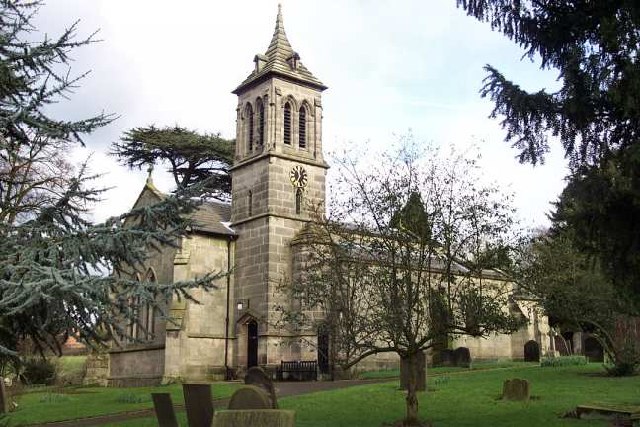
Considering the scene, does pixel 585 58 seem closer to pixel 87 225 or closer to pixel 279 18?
pixel 87 225

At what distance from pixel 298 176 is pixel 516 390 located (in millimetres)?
17959

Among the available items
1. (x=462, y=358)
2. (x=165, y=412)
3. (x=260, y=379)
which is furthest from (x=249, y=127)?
(x=165, y=412)

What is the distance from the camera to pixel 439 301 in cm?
1408

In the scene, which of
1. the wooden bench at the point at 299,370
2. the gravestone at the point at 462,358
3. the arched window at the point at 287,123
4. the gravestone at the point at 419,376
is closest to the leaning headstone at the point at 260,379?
the gravestone at the point at 419,376

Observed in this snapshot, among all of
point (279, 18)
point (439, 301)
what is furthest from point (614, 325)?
point (279, 18)

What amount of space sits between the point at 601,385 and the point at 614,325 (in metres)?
3.91

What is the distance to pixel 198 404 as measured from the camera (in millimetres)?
12453

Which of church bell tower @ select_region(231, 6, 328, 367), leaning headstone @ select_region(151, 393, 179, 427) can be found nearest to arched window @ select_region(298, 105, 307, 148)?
church bell tower @ select_region(231, 6, 328, 367)

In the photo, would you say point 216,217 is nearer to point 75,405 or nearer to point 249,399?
point 75,405

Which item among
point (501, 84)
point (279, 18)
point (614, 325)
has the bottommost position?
point (614, 325)

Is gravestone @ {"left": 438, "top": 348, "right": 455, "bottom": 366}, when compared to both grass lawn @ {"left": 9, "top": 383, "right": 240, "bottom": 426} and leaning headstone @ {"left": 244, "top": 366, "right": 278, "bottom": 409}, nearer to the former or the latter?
grass lawn @ {"left": 9, "top": 383, "right": 240, "bottom": 426}

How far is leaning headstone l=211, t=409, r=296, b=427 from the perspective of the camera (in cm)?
661

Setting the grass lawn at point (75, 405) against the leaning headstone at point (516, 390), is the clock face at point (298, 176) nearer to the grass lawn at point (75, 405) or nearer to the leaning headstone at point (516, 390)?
the grass lawn at point (75, 405)

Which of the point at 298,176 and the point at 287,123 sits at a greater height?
the point at 287,123
